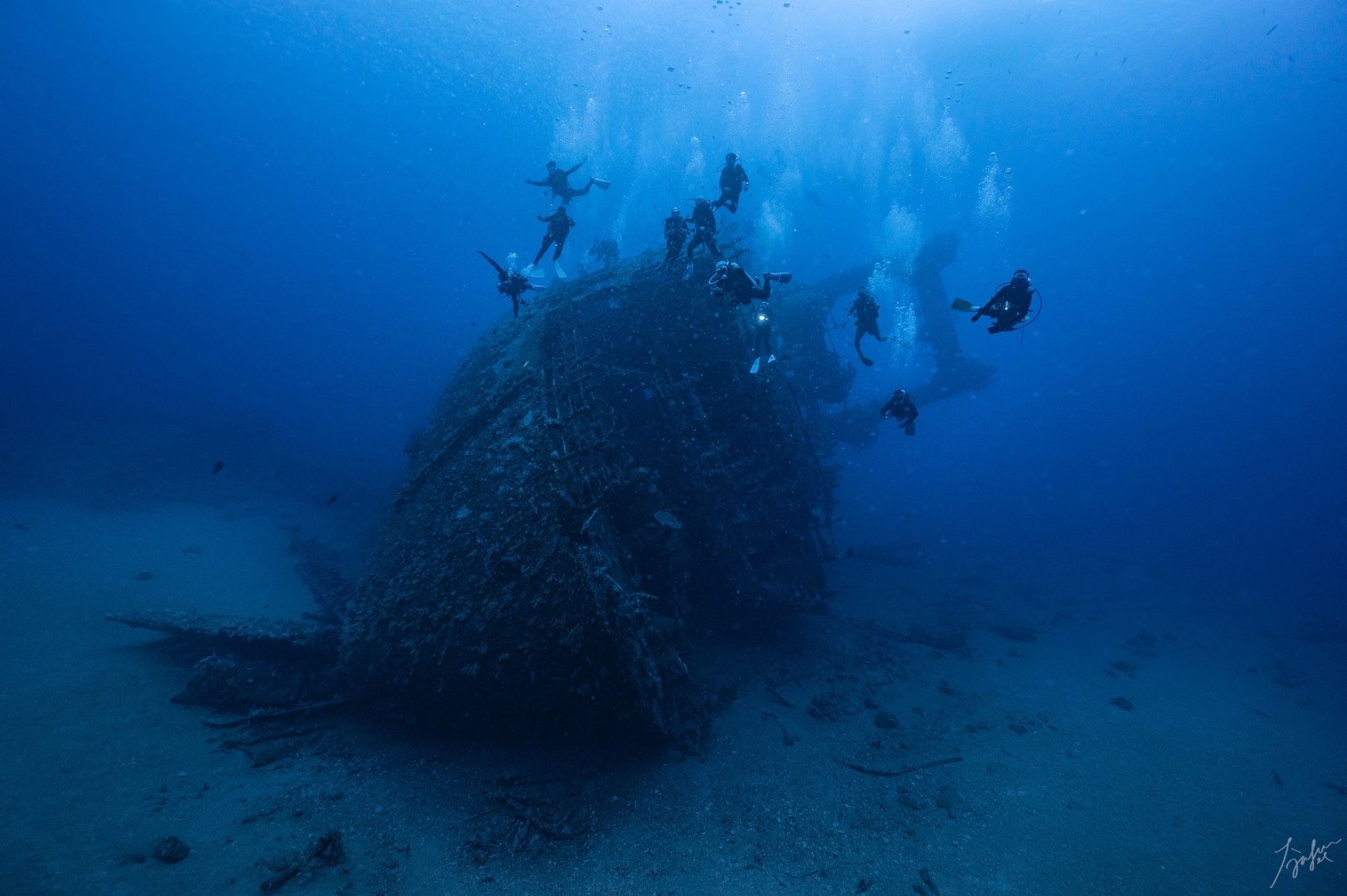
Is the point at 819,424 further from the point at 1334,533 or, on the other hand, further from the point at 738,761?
the point at 1334,533

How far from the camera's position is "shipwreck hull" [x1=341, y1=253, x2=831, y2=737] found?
15.4 feet

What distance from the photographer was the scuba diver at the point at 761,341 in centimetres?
920

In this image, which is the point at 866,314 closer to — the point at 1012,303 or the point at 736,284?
the point at 736,284

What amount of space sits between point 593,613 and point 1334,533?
87.2 m

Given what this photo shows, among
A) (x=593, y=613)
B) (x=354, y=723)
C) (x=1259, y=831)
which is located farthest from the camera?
(x=1259, y=831)

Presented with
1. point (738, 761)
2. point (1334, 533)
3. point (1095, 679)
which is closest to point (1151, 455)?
point (1334, 533)

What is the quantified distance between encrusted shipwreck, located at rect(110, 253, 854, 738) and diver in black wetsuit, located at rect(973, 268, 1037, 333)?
3.99m

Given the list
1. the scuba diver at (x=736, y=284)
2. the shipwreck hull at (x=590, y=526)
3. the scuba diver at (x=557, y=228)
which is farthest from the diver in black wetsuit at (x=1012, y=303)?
the scuba diver at (x=557, y=228)

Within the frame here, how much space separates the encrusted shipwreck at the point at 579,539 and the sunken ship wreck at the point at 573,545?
0.03 metres

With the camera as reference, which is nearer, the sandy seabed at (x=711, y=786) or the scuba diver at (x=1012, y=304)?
the sandy seabed at (x=711, y=786)

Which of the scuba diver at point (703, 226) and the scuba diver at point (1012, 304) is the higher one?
the scuba diver at point (703, 226)

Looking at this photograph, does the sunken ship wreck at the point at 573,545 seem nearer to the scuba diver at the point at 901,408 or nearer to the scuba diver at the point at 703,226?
the scuba diver at the point at 703,226

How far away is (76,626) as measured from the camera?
8180 millimetres

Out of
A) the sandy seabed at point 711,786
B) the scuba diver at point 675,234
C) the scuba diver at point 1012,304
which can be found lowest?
the sandy seabed at point 711,786
